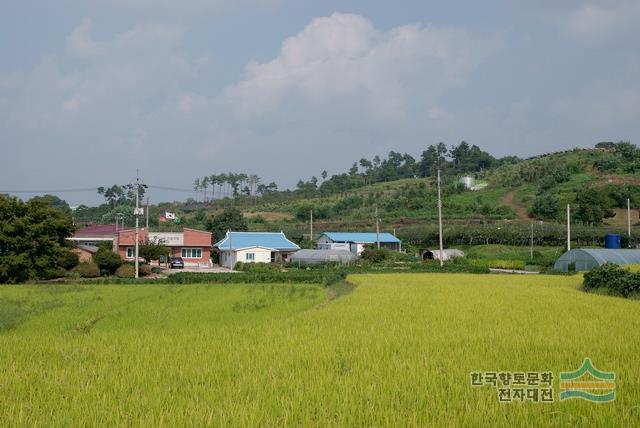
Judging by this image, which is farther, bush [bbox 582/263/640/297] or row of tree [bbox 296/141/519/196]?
row of tree [bbox 296/141/519/196]

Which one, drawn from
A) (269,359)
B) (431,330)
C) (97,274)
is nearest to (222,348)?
(269,359)

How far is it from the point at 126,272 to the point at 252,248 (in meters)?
14.9

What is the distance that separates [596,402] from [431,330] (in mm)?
4689

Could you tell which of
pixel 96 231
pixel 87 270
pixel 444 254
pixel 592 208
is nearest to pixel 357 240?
pixel 444 254

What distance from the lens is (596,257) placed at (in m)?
31.3

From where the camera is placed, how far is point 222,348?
338 inches

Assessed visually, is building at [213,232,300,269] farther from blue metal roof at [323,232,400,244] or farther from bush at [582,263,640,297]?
bush at [582,263,640,297]

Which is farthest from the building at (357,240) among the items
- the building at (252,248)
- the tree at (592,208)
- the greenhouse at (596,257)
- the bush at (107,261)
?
the greenhouse at (596,257)

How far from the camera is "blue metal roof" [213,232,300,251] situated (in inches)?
2023

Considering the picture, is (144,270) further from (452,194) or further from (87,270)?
(452,194)

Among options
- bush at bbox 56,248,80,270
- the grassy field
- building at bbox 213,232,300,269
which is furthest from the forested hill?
the grassy field

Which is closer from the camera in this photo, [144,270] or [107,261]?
[107,261]

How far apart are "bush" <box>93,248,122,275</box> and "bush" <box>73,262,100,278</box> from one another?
475 millimetres

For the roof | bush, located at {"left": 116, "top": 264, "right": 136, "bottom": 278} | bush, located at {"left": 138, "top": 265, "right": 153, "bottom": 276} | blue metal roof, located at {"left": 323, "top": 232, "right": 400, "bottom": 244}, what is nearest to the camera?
bush, located at {"left": 116, "top": 264, "right": 136, "bottom": 278}
